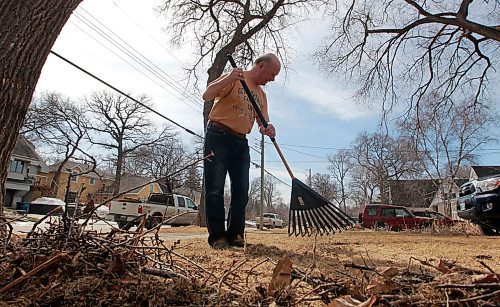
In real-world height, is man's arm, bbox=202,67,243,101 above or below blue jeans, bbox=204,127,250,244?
above

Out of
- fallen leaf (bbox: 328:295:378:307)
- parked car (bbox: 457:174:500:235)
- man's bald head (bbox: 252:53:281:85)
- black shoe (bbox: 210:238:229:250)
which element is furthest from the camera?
parked car (bbox: 457:174:500:235)

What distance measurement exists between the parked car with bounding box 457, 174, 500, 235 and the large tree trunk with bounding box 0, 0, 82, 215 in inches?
220

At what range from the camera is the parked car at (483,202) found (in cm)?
491

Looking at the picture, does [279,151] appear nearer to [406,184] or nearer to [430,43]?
[430,43]

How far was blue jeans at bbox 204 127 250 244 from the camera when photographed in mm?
2707

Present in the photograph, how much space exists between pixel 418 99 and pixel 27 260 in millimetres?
14507

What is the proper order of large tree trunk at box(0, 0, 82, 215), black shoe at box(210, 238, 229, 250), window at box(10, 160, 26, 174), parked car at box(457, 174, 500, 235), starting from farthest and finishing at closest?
window at box(10, 160, 26, 174) < parked car at box(457, 174, 500, 235) < black shoe at box(210, 238, 229, 250) < large tree trunk at box(0, 0, 82, 215)

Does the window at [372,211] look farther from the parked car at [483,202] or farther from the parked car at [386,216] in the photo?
the parked car at [483,202]

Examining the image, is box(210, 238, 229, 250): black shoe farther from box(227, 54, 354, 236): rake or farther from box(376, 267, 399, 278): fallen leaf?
box(376, 267, 399, 278): fallen leaf

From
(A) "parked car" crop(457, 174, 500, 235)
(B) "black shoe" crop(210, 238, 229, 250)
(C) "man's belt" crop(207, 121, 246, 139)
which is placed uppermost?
(C) "man's belt" crop(207, 121, 246, 139)

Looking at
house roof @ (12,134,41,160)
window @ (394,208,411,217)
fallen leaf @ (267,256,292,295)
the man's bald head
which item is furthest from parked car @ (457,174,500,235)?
house roof @ (12,134,41,160)

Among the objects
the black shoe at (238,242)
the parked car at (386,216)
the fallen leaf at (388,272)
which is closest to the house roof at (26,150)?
the parked car at (386,216)

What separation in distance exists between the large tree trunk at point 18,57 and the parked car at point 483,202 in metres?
5.59

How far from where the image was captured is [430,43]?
1291 cm
